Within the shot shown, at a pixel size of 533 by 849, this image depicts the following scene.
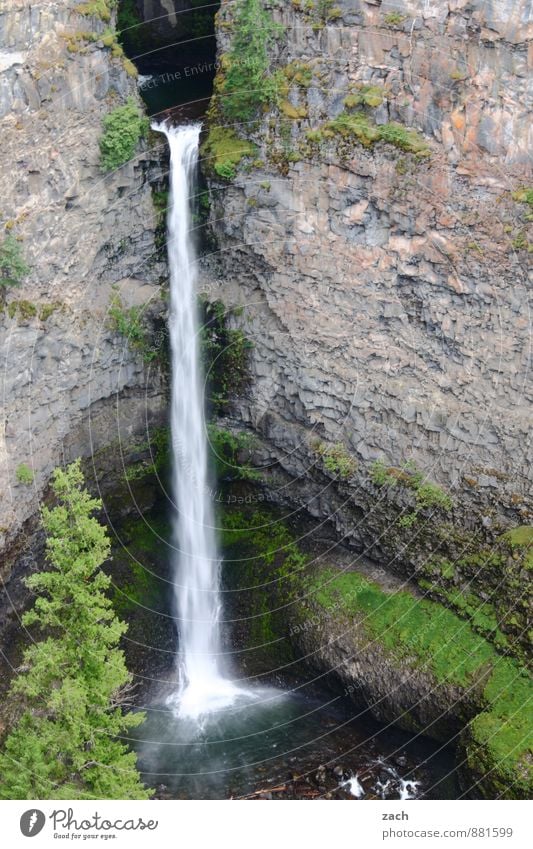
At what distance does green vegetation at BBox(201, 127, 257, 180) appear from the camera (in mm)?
28500

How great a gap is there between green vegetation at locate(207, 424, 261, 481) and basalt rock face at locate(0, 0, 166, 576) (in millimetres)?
3424

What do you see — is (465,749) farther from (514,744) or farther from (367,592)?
(367,592)

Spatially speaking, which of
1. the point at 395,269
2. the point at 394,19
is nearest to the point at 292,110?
the point at 394,19

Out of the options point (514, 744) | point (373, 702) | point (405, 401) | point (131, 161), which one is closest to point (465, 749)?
point (514, 744)

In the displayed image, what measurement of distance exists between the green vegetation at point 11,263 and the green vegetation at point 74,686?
19.5 ft

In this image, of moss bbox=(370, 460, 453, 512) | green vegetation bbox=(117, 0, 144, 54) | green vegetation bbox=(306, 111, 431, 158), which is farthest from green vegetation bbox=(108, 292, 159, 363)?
green vegetation bbox=(117, 0, 144, 54)

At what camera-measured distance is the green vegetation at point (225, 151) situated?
93.5 ft

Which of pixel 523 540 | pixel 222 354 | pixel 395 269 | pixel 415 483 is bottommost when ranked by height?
pixel 523 540

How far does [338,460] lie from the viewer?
96.5 ft

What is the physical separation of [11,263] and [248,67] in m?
8.21

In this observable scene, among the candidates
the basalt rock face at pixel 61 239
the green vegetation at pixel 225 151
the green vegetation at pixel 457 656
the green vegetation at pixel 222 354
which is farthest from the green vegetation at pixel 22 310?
the green vegetation at pixel 457 656

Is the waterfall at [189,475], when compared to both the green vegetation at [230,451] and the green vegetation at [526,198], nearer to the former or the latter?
the green vegetation at [230,451]

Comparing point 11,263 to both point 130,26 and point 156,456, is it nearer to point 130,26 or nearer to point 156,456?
point 156,456

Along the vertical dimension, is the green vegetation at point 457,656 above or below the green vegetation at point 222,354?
below
